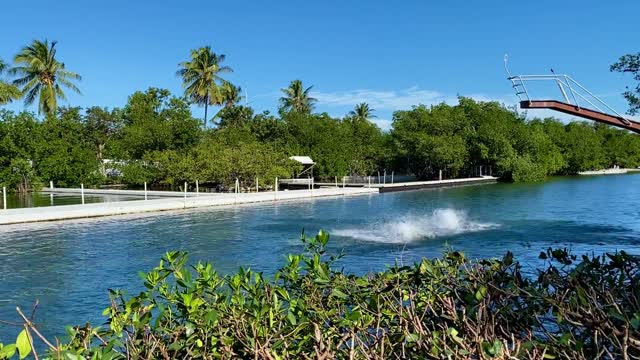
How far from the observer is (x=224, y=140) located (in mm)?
38719

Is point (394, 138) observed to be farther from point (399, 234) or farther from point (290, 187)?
point (399, 234)

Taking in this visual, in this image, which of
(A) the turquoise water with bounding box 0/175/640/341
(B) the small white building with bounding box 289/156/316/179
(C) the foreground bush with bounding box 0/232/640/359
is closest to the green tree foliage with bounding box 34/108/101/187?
(B) the small white building with bounding box 289/156/316/179

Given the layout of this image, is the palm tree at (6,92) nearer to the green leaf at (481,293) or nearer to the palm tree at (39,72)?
the palm tree at (39,72)

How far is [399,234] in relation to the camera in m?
16.3

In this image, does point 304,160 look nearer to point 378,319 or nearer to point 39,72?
point 39,72

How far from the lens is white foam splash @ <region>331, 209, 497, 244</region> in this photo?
15.7m

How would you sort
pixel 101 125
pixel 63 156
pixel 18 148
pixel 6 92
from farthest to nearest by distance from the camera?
pixel 101 125
pixel 63 156
pixel 18 148
pixel 6 92

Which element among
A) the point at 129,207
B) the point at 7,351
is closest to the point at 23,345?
the point at 7,351

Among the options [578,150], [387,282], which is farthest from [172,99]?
[578,150]

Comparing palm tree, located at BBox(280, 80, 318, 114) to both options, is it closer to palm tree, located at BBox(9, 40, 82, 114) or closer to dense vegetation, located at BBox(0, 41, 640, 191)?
dense vegetation, located at BBox(0, 41, 640, 191)

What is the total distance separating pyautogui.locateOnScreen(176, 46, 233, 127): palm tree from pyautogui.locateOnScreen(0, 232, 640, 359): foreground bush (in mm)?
40728

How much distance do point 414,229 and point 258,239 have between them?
5.02 m

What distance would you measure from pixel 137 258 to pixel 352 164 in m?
34.2

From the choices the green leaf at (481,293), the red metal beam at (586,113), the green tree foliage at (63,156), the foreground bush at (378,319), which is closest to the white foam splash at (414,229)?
the red metal beam at (586,113)
